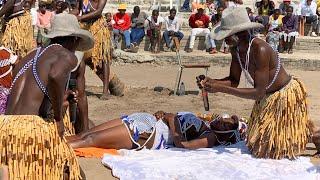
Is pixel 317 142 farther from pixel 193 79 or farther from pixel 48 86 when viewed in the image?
Answer: pixel 193 79

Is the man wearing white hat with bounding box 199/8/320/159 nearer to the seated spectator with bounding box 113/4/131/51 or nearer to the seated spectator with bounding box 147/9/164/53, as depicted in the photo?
the seated spectator with bounding box 147/9/164/53

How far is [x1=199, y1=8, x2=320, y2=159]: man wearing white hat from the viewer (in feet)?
20.2

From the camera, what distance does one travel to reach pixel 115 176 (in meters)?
5.82

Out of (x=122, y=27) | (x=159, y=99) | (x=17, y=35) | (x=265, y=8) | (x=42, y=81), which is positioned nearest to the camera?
(x=42, y=81)

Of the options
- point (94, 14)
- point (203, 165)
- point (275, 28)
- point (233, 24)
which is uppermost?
point (233, 24)

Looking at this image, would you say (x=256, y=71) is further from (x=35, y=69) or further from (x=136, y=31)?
(x=136, y=31)

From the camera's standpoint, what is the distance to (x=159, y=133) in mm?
6648

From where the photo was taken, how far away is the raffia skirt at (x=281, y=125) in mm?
6262

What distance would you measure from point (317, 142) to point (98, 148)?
2.10 meters

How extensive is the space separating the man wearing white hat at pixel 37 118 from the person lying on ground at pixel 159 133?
4.87ft

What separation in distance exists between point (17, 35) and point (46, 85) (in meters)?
5.49

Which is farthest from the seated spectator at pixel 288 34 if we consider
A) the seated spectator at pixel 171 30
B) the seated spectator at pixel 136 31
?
the seated spectator at pixel 136 31

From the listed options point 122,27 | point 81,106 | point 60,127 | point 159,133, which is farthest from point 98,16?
point 122,27

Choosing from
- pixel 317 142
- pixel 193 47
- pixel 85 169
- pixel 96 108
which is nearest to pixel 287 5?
pixel 193 47
